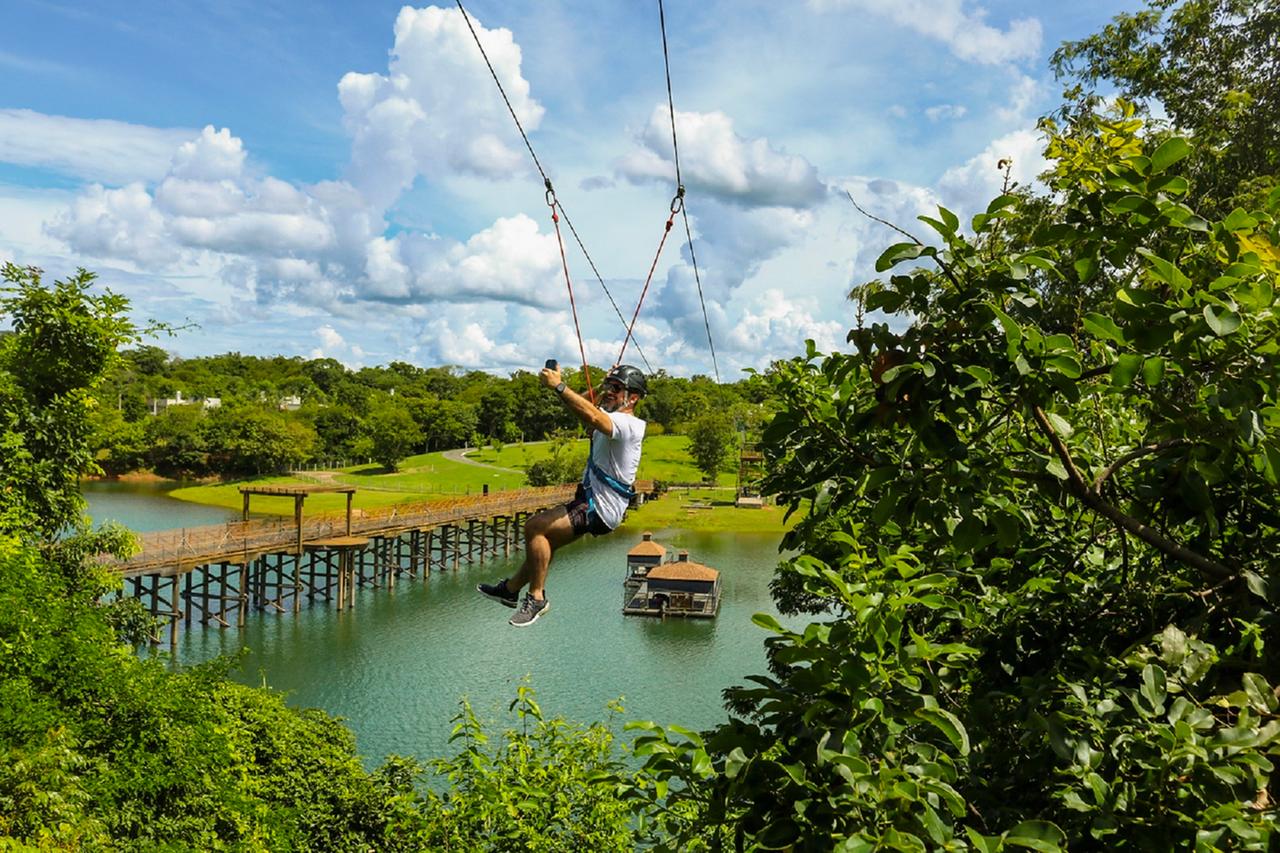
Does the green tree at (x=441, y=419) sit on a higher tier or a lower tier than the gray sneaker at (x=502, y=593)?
higher

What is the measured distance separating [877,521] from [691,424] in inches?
2617

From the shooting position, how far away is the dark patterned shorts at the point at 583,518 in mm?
4117

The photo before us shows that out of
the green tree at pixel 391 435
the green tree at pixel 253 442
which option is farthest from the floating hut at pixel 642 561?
the green tree at pixel 253 442

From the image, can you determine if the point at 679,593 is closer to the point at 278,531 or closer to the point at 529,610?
the point at 278,531

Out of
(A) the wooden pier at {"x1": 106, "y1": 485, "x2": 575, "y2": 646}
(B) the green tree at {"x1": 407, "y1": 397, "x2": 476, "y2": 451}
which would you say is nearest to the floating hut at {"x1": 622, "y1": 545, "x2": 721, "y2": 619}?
(A) the wooden pier at {"x1": 106, "y1": 485, "x2": 575, "y2": 646}

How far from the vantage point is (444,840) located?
31.8 ft

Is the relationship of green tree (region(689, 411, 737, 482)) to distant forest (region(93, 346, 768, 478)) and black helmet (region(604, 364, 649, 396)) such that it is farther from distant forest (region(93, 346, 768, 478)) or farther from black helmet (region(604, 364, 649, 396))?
black helmet (region(604, 364, 649, 396))

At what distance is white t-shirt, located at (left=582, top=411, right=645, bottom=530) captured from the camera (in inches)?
154

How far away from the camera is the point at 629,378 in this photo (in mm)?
4086

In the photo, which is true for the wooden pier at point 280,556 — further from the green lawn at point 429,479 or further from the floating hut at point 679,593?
the green lawn at point 429,479

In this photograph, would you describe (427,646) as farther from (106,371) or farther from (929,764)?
(929,764)

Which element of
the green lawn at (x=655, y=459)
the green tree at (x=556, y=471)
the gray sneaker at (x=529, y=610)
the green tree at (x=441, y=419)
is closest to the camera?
the gray sneaker at (x=529, y=610)

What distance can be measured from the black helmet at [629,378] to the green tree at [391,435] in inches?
2318

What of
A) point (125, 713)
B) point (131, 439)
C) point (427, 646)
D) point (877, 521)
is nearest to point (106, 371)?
point (131, 439)
